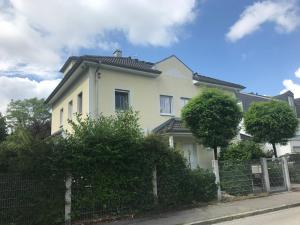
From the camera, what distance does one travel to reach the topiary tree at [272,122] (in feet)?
58.4

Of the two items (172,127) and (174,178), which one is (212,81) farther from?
(174,178)

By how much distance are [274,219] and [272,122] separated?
348 inches

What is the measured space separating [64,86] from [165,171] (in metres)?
12.3

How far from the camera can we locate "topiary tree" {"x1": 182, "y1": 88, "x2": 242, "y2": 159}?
46.4ft

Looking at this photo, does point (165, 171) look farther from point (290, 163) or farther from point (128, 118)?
point (290, 163)

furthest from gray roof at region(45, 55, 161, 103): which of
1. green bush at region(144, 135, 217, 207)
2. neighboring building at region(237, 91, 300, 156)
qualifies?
neighboring building at region(237, 91, 300, 156)

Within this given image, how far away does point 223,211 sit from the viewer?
1109 centimetres

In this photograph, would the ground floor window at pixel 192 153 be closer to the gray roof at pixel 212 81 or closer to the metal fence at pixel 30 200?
the gray roof at pixel 212 81

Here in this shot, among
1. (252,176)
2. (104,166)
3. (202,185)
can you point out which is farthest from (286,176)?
(104,166)

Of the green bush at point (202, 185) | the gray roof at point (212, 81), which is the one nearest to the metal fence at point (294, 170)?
the green bush at point (202, 185)

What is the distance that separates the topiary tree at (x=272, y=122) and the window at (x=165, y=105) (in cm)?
516

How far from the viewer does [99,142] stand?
33.8 feet

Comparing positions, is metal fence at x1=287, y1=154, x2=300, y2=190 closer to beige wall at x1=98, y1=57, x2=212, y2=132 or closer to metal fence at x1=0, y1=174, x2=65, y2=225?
beige wall at x1=98, y1=57, x2=212, y2=132

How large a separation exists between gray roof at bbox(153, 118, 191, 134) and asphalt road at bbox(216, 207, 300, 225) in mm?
7416
